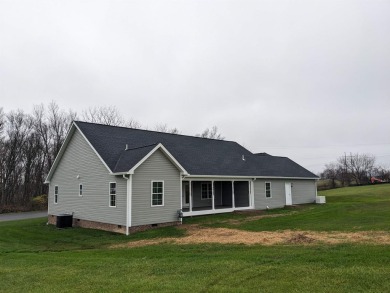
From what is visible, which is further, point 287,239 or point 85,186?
point 85,186

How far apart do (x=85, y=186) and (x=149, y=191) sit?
15.6 ft

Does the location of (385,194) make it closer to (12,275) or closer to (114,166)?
(114,166)

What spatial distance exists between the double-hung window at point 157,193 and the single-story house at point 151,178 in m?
0.05

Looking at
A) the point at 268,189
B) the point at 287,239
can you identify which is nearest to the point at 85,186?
the point at 287,239

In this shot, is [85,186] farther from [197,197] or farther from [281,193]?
[281,193]

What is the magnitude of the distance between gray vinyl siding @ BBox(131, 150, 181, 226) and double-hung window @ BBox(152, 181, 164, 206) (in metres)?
0.18

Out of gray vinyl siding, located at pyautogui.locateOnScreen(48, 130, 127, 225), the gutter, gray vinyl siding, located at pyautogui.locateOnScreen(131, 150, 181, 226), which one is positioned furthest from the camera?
gray vinyl siding, located at pyautogui.locateOnScreen(48, 130, 127, 225)

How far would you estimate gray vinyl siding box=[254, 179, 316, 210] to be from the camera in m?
25.4

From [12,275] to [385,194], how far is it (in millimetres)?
41775

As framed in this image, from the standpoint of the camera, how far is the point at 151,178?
17.1m

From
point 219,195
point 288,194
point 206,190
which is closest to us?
point 206,190

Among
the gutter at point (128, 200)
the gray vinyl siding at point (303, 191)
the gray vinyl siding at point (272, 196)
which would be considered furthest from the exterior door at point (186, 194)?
the gray vinyl siding at point (303, 191)

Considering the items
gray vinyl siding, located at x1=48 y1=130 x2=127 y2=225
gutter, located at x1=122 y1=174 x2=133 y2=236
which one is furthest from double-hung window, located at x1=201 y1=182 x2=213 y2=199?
gutter, located at x1=122 y1=174 x2=133 y2=236

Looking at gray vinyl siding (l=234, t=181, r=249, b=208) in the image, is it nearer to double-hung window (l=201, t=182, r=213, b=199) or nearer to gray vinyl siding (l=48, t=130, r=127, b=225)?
double-hung window (l=201, t=182, r=213, b=199)
